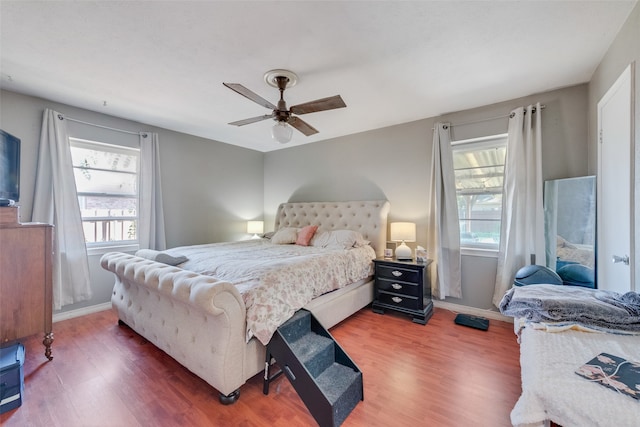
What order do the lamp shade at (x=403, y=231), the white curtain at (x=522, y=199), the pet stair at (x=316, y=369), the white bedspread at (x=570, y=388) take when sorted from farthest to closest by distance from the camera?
the lamp shade at (x=403, y=231), the white curtain at (x=522, y=199), the pet stair at (x=316, y=369), the white bedspread at (x=570, y=388)

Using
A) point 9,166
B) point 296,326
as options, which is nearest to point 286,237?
point 296,326

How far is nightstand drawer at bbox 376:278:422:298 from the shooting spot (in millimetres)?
3049

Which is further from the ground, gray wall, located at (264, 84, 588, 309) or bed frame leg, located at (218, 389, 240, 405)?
gray wall, located at (264, 84, 588, 309)

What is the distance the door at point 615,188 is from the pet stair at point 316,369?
203 centimetres

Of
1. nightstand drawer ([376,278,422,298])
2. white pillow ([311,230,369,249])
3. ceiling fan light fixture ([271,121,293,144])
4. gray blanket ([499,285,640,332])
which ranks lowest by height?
nightstand drawer ([376,278,422,298])

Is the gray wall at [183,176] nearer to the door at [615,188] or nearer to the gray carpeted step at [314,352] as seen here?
the gray carpeted step at [314,352]

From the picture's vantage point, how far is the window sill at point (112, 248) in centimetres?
332

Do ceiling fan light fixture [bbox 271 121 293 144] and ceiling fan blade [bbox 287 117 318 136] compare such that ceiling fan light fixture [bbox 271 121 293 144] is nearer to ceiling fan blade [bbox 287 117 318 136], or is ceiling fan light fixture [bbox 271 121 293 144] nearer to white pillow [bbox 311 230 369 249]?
ceiling fan blade [bbox 287 117 318 136]

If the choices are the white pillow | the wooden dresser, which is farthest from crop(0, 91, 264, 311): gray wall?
the white pillow

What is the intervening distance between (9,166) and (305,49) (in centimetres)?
296

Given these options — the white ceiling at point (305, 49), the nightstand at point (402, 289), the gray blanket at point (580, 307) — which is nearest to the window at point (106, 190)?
the white ceiling at point (305, 49)

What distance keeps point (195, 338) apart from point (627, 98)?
346 cm

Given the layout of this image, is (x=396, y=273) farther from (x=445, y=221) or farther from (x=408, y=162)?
(x=408, y=162)

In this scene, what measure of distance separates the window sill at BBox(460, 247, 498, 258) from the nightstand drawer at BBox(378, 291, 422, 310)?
0.90m
